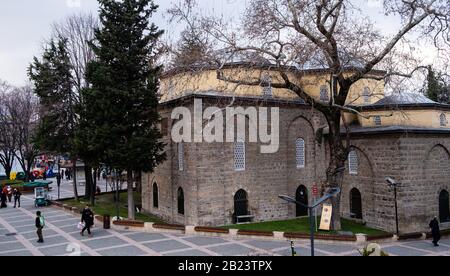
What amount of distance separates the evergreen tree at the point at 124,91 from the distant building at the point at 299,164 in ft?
6.95

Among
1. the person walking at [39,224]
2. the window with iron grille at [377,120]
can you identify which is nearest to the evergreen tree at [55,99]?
the person walking at [39,224]

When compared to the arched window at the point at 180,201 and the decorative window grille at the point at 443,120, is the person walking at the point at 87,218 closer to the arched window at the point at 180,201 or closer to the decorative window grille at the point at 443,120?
the arched window at the point at 180,201

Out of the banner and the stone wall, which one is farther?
the stone wall

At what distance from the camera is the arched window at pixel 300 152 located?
85.8ft

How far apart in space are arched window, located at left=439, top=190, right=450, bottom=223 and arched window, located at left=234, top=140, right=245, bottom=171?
476 inches

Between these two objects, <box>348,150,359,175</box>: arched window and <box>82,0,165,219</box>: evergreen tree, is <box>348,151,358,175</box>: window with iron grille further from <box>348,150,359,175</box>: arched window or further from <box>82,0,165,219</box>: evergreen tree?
<box>82,0,165,219</box>: evergreen tree

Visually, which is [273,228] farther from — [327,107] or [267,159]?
[327,107]

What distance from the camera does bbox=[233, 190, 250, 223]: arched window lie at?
23344mm

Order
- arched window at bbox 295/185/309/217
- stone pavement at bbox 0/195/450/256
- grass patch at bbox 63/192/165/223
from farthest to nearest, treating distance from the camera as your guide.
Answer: arched window at bbox 295/185/309/217 < grass patch at bbox 63/192/165/223 < stone pavement at bbox 0/195/450/256

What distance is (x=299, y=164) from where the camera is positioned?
2617cm

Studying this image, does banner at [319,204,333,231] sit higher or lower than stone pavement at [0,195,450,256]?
higher

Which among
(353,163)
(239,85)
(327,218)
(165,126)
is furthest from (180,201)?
(353,163)

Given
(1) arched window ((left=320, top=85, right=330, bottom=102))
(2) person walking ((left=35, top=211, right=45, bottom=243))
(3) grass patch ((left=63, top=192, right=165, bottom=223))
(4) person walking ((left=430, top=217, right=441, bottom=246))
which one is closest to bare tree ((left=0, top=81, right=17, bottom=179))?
(3) grass patch ((left=63, top=192, right=165, bottom=223))

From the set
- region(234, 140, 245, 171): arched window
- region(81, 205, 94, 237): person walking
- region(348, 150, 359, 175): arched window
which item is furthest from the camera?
region(348, 150, 359, 175): arched window
